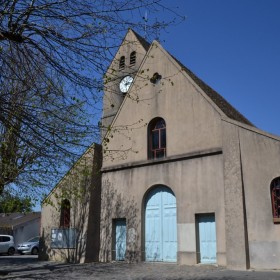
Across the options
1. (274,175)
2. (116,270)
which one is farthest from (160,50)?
(116,270)

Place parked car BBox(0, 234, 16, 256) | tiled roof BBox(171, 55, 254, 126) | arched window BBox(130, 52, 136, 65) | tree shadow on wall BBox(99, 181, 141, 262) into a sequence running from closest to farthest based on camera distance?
tiled roof BBox(171, 55, 254, 126) < tree shadow on wall BBox(99, 181, 141, 262) < arched window BBox(130, 52, 136, 65) < parked car BBox(0, 234, 16, 256)

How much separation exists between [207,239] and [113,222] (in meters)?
5.49

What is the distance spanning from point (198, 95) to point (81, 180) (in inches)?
286

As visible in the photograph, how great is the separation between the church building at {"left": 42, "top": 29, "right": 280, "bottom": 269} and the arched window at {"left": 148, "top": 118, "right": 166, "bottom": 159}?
0.05 m

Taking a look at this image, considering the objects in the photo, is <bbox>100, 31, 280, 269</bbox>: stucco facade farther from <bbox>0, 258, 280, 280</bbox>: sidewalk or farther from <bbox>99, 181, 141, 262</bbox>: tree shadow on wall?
<bbox>0, 258, 280, 280</bbox>: sidewalk

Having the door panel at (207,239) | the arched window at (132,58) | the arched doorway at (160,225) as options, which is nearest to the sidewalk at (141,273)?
the door panel at (207,239)

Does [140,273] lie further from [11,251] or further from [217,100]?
[11,251]

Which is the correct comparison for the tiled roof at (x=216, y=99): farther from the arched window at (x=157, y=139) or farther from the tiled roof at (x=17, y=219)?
the tiled roof at (x=17, y=219)

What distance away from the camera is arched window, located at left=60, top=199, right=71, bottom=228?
68.8 feet

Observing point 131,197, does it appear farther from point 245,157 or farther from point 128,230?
point 245,157

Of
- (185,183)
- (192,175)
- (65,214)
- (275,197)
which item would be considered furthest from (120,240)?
(275,197)

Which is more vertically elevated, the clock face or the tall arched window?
the clock face

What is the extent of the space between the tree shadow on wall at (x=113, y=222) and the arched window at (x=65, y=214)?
7.56 ft

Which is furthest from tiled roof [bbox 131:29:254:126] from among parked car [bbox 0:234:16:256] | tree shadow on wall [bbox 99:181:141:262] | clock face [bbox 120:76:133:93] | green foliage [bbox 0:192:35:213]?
parked car [bbox 0:234:16:256]
